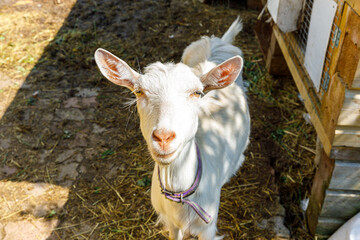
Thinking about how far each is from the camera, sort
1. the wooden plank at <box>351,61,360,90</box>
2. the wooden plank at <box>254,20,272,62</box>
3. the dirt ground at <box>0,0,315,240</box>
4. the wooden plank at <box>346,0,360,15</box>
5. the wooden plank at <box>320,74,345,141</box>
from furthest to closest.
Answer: the wooden plank at <box>254,20,272,62</box>, the dirt ground at <box>0,0,315,240</box>, the wooden plank at <box>320,74,345,141</box>, the wooden plank at <box>351,61,360,90</box>, the wooden plank at <box>346,0,360,15</box>

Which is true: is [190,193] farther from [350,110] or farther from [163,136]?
[350,110]

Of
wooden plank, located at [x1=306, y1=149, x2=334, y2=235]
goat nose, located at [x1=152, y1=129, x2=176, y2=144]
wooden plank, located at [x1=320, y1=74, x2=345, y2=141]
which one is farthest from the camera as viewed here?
wooden plank, located at [x1=306, y1=149, x2=334, y2=235]

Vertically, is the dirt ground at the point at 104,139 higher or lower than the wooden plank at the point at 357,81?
lower

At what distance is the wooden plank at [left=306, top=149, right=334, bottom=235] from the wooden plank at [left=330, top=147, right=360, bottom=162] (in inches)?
4.7

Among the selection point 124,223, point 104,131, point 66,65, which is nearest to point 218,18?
point 66,65

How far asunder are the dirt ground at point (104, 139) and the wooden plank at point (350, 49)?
1299 millimetres

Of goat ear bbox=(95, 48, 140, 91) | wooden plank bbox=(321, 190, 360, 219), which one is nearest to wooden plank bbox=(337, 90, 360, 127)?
wooden plank bbox=(321, 190, 360, 219)

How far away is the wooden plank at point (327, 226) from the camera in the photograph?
2822mm

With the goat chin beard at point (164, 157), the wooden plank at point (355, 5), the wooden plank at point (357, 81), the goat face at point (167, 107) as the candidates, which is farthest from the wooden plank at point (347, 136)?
the goat chin beard at point (164, 157)

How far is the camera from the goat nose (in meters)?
1.68

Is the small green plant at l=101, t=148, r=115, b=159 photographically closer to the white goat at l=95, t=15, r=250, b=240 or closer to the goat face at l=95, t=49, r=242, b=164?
the white goat at l=95, t=15, r=250, b=240

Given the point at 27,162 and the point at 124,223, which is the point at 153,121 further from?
the point at 27,162

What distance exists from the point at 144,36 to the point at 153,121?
158 inches

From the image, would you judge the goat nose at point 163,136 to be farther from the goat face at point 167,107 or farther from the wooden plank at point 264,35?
the wooden plank at point 264,35
